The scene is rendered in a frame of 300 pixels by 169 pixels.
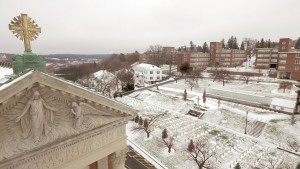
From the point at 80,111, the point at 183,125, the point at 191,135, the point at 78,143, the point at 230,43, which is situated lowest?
the point at 191,135

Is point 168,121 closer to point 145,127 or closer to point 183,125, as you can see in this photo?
point 183,125

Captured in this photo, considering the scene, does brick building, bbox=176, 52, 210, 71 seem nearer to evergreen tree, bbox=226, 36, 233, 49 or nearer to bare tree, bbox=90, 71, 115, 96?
bare tree, bbox=90, 71, 115, 96

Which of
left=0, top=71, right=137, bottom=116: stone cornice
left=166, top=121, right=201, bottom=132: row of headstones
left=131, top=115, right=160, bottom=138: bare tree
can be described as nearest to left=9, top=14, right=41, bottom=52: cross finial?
Result: left=0, top=71, right=137, bottom=116: stone cornice

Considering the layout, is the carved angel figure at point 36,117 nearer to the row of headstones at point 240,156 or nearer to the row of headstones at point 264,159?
the row of headstones at point 240,156

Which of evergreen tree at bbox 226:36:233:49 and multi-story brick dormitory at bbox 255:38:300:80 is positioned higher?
evergreen tree at bbox 226:36:233:49

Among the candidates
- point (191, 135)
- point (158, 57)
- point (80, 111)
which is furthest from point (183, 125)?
point (158, 57)

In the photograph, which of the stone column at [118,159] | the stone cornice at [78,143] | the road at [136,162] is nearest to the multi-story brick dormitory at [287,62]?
the road at [136,162]
